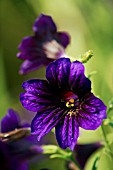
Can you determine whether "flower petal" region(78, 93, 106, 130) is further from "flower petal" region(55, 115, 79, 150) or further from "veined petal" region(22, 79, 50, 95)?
"veined petal" region(22, 79, 50, 95)

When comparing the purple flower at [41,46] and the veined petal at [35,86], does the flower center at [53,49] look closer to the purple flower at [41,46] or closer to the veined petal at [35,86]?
the purple flower at [41,46]

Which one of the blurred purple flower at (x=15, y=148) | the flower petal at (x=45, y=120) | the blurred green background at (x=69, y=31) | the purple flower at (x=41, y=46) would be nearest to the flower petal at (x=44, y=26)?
the purple flower at (x=41, y=46)

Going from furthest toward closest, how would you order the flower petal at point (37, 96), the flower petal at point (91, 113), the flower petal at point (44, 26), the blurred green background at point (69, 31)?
the blurred green background at point (69, 31) → the flower petal at point (44, 26) → the flower petal at point (37, 96) → the flower petal at point (91, 113)

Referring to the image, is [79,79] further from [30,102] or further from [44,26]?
[44,26]

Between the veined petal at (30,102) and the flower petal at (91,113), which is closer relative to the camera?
the flower petal at (91,113)

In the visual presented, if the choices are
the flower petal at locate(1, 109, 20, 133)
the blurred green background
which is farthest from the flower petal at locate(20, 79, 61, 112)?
the blurred green background

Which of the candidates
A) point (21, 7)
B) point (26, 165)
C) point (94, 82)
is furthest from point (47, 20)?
point (21, 7)

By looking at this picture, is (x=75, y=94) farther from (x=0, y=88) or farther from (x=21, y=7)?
(x=21, y=7)
